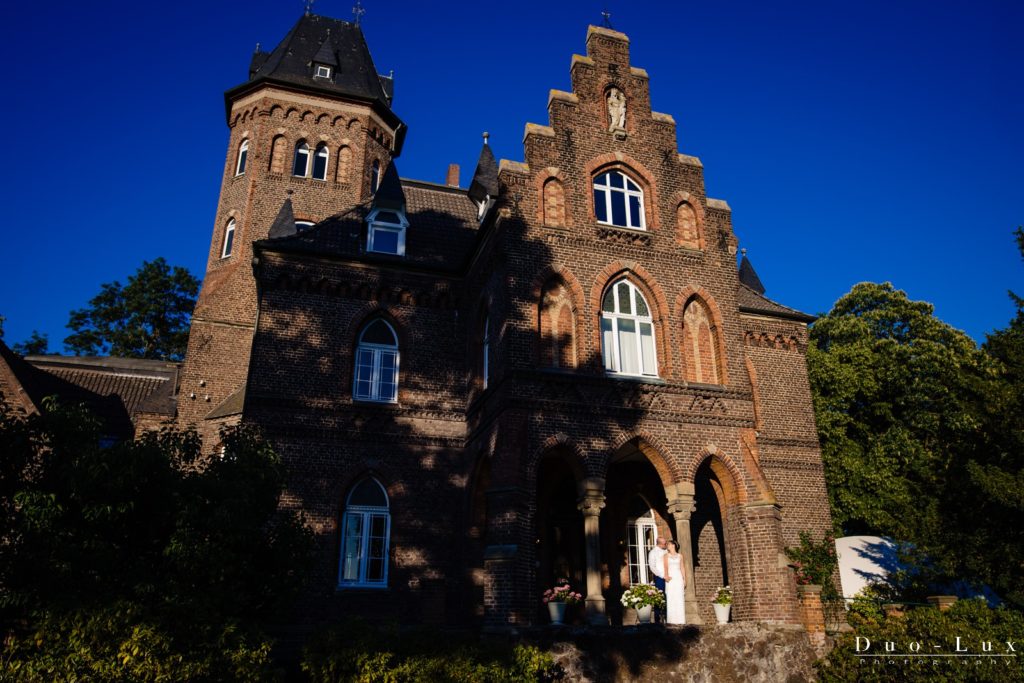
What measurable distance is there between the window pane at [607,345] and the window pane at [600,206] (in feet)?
8.89

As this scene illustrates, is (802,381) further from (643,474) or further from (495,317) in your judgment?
(495,317)

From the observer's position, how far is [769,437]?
840 inches

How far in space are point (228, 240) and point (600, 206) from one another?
1466cm

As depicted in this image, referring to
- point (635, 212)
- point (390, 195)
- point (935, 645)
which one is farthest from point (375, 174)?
point (935, 645)

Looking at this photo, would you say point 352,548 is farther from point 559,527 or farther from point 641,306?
point 641,306

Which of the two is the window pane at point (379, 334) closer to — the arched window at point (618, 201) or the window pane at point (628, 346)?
the window pane at point (628, 346)

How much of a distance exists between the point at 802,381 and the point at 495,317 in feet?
34.3

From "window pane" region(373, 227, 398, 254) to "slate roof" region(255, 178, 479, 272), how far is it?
333 millimetres

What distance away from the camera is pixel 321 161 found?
27875 mm

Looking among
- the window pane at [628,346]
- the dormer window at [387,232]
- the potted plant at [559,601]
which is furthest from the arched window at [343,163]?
the potted plant at [559,601]

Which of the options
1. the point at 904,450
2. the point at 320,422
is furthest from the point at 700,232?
the point at 904,450

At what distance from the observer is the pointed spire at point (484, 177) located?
23.8 metres

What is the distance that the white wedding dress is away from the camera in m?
15.2

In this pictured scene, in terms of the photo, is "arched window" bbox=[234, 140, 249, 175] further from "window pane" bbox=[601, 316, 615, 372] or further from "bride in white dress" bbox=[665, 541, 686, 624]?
"bride in white dress" bbox=[665, 541, 686, 624]
